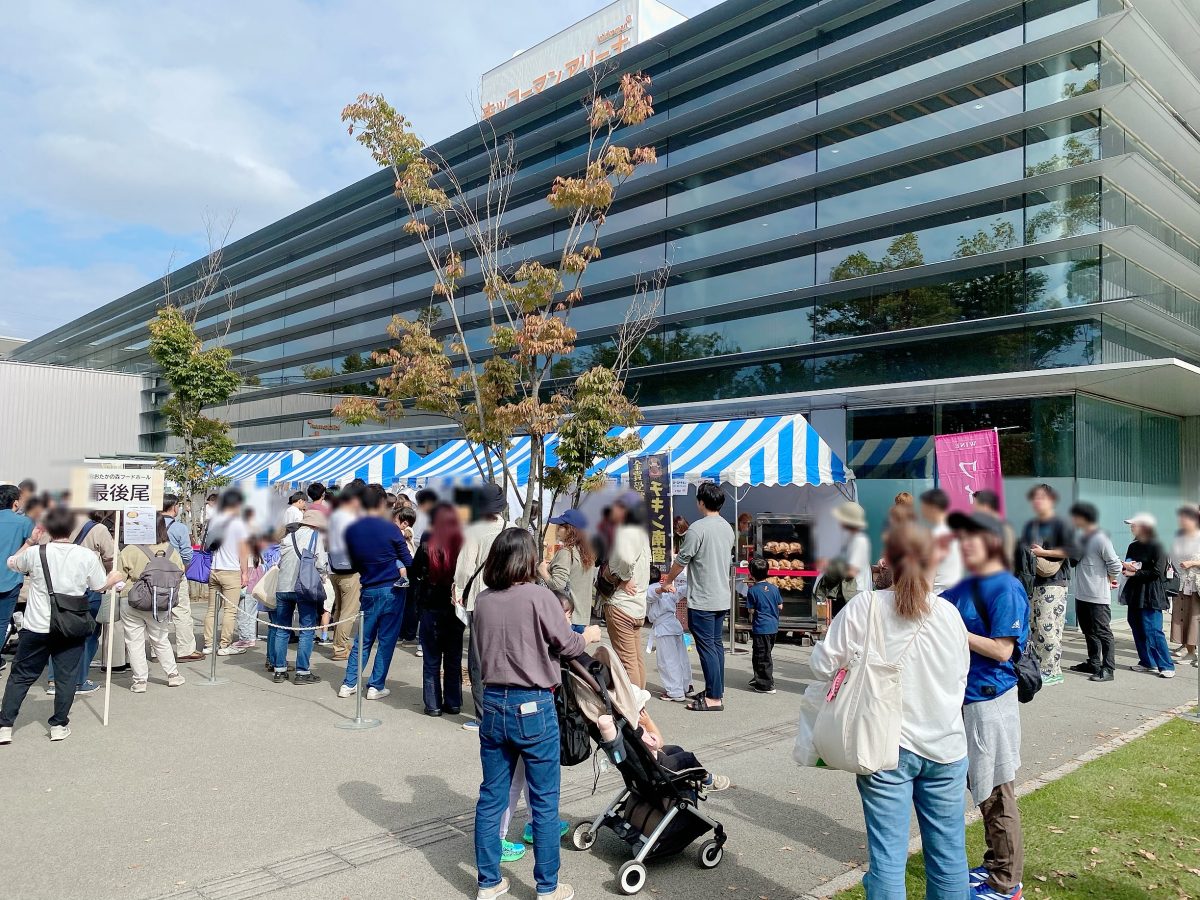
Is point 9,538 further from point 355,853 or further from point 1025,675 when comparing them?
point 1025,675

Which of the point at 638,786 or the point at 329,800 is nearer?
the point at 638,786

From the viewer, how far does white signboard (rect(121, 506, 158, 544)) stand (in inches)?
360

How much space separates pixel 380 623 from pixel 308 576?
1439 mm

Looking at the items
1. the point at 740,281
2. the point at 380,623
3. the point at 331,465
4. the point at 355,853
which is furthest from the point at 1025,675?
the point at 331,465

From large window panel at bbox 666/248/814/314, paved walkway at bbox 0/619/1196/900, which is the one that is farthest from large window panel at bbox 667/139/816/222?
paved walkway at bbox 0/619/1196/900

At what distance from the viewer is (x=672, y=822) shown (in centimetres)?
469

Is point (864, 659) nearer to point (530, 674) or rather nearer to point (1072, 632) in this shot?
point (530, 674)

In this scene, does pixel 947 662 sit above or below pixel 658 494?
below

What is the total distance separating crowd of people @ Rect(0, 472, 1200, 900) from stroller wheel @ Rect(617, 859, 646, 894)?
11.8 inches

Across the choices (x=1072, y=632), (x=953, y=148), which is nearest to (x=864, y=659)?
(x=1072, y=632)

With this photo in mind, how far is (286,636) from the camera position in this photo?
9938 mm

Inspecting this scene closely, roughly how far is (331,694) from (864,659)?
24.2 ft

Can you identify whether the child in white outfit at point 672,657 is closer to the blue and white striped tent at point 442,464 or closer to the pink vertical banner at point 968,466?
the blue and white striped tent at point 442,464

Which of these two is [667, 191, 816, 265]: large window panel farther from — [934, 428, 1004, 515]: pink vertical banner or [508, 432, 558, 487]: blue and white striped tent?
[934, 428, 1004, 515]: pink vertical banner
